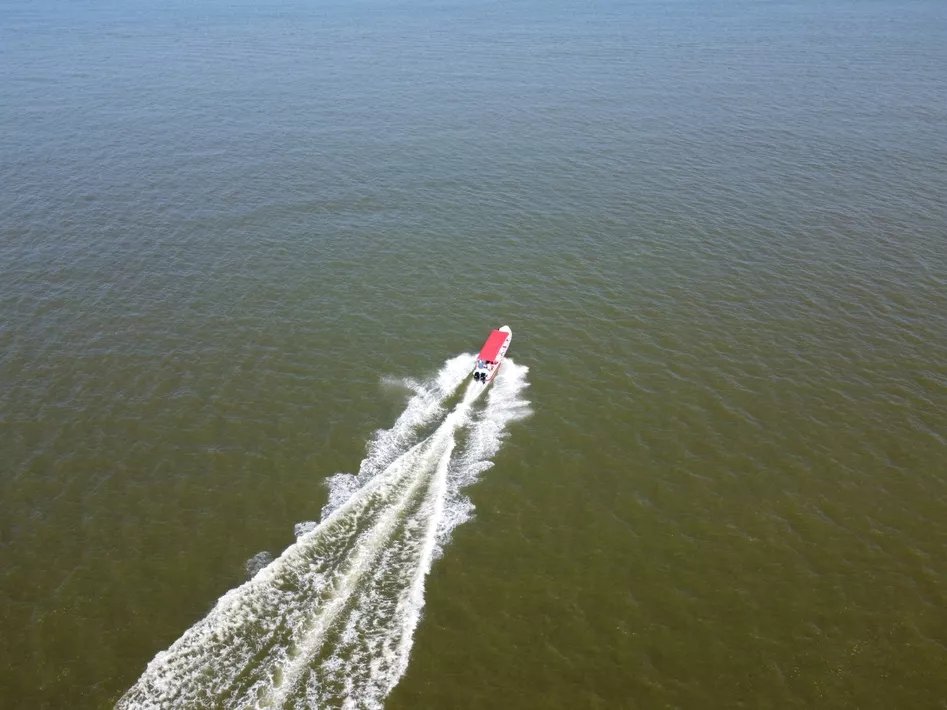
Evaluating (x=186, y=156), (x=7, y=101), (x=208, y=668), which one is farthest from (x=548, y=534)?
(x=7, y=101)

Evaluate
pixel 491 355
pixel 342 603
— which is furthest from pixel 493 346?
pixel 342 603

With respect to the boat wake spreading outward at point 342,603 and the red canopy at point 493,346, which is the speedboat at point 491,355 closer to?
the red canopy at point 493,346

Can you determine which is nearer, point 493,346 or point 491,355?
point 491,355

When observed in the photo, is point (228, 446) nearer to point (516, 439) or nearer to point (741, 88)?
point (516, 439)

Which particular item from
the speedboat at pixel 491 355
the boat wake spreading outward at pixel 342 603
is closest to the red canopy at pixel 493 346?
the speedboat at pixel 491 355

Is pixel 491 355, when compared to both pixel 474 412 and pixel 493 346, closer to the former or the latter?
pixel 493 346

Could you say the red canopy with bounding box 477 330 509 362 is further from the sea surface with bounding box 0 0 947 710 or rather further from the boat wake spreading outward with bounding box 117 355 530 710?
the boat wake spreading outward with bounding box 117 355 530 710
